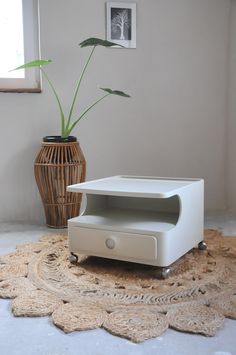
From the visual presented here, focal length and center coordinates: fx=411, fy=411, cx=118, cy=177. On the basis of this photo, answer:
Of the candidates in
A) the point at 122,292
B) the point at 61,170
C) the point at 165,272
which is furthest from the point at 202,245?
the point at 61,170

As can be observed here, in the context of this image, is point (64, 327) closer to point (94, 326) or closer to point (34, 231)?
point (94, 326)

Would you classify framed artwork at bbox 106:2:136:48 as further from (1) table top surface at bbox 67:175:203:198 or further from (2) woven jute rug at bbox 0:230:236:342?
(2) woven jute rug at bbox 0:230:236:342

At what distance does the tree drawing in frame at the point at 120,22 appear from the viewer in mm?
2408

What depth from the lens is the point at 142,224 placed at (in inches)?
58.1

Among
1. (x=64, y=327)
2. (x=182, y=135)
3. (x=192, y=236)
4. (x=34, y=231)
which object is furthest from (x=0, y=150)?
(x=64, y=327)

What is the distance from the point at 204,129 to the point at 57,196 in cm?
101

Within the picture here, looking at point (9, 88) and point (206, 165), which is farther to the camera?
point (206, 165)

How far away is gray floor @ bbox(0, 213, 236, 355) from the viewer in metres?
0.97

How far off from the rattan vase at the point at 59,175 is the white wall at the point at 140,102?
10.0 inches

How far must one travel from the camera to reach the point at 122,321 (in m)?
1.10

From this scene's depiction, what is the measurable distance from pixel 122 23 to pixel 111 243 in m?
1.49

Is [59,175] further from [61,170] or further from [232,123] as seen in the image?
[232,123]

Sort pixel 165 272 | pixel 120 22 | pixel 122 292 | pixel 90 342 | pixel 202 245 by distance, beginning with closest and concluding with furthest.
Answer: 1. pixel 90 342
2. pixel 122 292
3. pixel 165 272
4. pixel 202 245
5. pixel 120 22

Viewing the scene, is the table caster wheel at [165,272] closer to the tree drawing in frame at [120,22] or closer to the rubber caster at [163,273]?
the rubber caster at [163,273]
